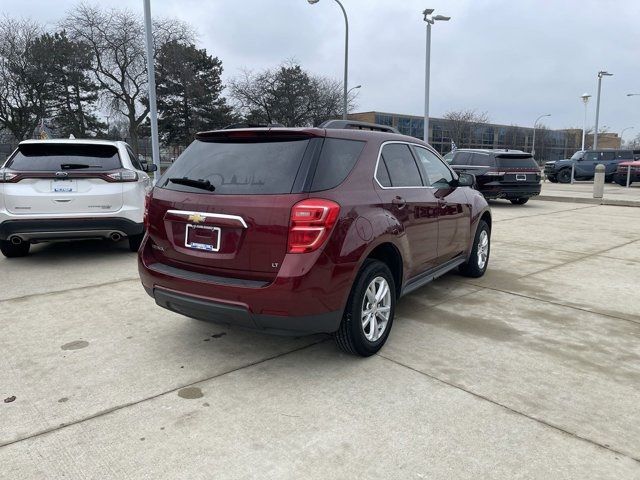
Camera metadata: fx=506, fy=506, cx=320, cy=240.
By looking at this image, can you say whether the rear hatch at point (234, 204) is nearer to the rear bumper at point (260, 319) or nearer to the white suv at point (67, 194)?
the rear bumper at point (260, 319)

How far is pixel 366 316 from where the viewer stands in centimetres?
364

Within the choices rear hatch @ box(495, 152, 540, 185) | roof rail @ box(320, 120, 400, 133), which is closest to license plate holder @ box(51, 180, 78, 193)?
roof rail @ box(320, 120, 400, 133)

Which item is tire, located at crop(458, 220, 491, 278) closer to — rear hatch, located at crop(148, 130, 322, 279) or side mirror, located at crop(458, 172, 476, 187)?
side mirror, located at crop(458, 172, 476, 187)

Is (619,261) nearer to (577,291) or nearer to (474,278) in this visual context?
(577,291)

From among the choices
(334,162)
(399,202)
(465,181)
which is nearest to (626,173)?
(465,181)

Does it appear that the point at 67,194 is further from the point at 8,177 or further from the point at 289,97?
the point at 289,97

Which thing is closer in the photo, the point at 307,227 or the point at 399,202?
the point at 307,227

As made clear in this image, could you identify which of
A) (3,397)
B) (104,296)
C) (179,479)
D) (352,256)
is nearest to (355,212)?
(352,256)

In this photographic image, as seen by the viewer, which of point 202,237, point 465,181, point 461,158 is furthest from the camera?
point 461,158

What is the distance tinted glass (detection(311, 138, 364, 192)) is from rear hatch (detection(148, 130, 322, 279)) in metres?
0.08

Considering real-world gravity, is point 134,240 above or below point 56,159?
below

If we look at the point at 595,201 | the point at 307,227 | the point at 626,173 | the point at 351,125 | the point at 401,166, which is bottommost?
the point at 595,201

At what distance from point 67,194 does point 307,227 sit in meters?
4.56

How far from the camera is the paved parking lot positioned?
2498 mm
